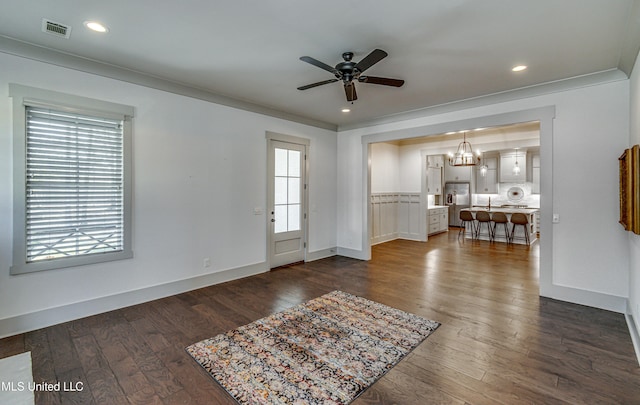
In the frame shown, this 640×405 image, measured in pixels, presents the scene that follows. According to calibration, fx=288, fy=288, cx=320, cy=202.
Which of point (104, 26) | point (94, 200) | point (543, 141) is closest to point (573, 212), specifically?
point (543, 141)

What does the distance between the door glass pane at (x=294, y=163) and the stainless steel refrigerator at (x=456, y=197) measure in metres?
7.88

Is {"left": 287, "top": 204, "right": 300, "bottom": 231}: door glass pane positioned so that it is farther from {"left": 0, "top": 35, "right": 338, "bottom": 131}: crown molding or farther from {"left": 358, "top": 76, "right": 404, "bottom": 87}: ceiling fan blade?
{"left": 358, "top": 76, "right": 404, "bottom": 87}: ceiling fan blade

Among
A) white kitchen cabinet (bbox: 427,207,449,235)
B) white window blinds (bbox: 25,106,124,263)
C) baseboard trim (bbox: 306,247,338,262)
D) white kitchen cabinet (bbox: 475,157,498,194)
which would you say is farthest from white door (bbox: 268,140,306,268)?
white kitchen cabinet (bbox: 475,157,498,194)

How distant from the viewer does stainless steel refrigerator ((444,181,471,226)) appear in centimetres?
1090

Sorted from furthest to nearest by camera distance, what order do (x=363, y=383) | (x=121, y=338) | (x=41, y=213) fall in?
(x=41, y=213), (x=121, y=338), (x=363, y=383)

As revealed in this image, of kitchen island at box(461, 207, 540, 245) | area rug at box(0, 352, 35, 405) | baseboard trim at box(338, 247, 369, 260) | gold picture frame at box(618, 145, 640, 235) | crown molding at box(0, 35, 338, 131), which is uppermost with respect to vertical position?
crown molding at box(0, 35, 338, 131)

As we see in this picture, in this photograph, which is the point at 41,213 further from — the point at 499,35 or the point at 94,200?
the point at 499,35

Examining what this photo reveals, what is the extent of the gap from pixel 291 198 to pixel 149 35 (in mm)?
3373

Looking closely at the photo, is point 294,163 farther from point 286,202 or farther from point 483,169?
point 483,169

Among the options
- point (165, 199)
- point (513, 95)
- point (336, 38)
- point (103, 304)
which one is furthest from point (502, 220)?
point (103, 304)

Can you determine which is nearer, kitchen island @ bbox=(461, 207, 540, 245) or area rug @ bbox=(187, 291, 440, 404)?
area rug @ bbox=(187, 291, 440, 404)

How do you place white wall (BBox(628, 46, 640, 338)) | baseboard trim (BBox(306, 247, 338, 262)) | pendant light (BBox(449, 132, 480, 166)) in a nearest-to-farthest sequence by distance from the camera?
white wall (BBox(628, 46, 640, 338))
baseboard trim (BBox(306, 247, 338, 262))
pendant light (BBox(449, 132, 480, 166))

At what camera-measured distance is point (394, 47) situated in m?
2.89

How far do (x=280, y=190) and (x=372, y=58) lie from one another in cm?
318
